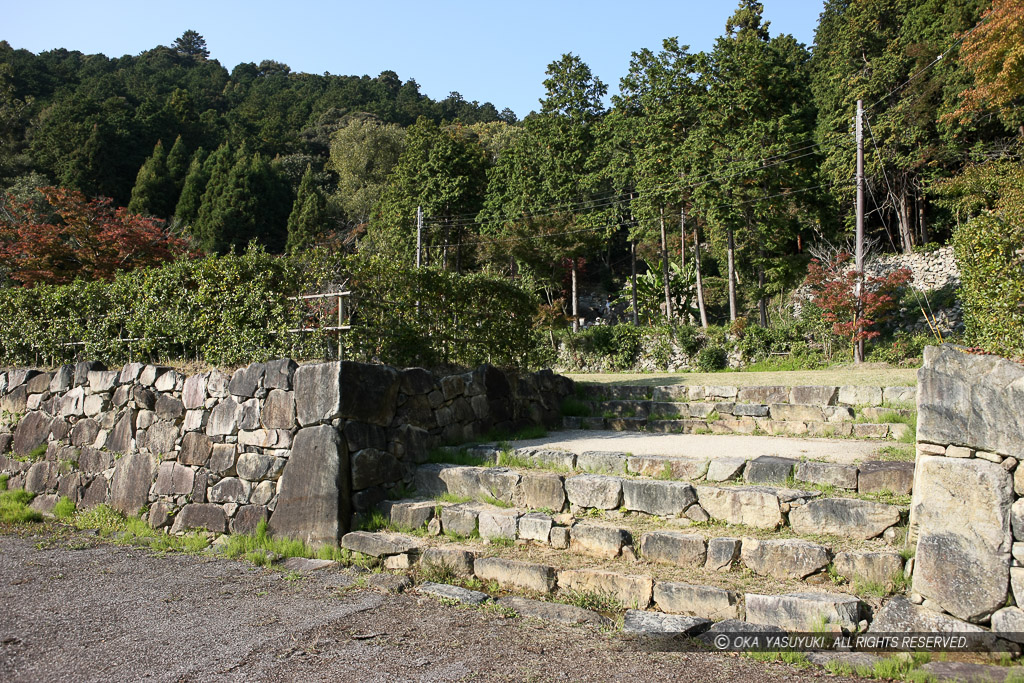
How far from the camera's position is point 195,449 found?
6941 mm

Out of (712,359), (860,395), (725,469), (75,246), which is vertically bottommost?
(725,469)

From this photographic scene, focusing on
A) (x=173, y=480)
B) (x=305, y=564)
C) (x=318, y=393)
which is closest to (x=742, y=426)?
(x=318, y=393)

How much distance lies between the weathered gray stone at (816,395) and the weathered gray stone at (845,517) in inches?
202

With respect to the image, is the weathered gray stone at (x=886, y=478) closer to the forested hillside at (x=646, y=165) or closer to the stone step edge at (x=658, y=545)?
the stone step edge at (x=658, y=545)

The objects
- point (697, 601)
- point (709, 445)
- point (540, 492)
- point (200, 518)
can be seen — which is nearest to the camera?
point (697, 601)

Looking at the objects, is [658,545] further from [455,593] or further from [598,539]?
[455,593]

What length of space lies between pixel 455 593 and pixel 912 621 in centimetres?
281

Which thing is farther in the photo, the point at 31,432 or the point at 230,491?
the point at 31,432

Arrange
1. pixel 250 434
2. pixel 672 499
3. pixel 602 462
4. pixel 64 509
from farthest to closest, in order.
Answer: pixel 64 509 < pixel 250 434 < pixel 602 462 < pixel 672 499

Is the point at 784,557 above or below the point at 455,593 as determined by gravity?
above

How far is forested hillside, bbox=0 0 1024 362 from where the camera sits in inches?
862

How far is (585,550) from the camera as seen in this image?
489 cm

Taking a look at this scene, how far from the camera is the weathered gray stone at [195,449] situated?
22.4 ft

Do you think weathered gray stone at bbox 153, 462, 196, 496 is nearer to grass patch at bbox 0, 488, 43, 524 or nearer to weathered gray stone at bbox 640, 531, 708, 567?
grass patch at bbox 0, 488, 43, 524
